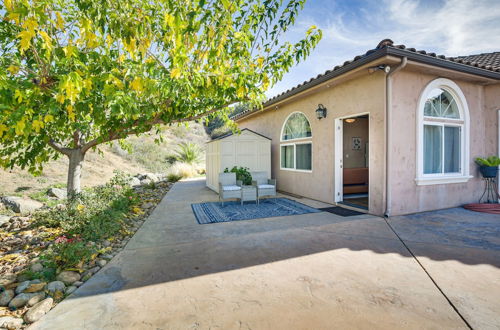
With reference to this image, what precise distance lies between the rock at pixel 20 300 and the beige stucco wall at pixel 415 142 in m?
5.98

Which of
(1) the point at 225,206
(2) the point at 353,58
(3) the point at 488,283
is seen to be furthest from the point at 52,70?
(3) the point at 488,283

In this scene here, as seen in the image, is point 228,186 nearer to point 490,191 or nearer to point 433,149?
point 433,149

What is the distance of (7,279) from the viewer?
104 inches

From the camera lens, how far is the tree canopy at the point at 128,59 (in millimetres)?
2482

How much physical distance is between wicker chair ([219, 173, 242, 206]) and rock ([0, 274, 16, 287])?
14.4 feet

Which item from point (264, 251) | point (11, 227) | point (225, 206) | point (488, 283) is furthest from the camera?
point (225, 206)

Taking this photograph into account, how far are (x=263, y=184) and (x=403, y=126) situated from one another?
4.00 m

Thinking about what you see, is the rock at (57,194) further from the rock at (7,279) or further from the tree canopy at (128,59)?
the rock at (7,279)

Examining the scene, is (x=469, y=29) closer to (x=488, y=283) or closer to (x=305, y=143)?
(x=305, y=143)

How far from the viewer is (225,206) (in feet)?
21.9

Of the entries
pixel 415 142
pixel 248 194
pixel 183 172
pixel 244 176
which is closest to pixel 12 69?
pixel 248 194

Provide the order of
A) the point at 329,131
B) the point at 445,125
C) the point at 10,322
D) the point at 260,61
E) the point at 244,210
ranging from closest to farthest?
the point at 10,322 → the point at 260,61 → the point at 445,125 → the point at 244,210 → the point at 329,131

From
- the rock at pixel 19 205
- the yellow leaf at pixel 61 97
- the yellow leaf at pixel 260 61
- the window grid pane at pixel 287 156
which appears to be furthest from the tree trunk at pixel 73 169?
the window grid pane at pixel 287 156

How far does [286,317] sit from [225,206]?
472cm
